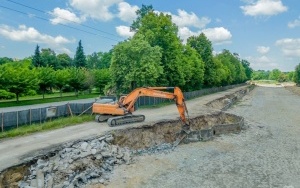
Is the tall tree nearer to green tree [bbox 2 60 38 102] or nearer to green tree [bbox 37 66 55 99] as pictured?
green tree [bbox 37 66 55 99]

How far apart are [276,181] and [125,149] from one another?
9.70 m

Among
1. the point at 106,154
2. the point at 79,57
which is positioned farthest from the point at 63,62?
the point at 106,154

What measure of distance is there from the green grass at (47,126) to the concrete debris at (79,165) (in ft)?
15.1

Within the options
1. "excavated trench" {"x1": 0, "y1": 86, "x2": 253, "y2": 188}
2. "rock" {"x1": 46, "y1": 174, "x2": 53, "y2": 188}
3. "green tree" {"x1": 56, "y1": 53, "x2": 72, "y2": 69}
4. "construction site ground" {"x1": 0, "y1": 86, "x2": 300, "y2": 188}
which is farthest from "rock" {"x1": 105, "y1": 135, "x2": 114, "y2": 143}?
"green tree" {"x1": 56, "y1": 53, "x2": 72, "y2": 69}

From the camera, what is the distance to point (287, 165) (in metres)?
20.5

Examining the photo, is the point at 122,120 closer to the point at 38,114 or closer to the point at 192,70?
the point at 38,114

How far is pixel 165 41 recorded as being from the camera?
4488 cm

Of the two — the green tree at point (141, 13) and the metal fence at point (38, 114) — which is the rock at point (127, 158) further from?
the green tree at point (141, 13)

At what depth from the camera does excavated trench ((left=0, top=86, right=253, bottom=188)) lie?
15.4m

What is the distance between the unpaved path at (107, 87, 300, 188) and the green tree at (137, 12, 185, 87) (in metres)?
17.7

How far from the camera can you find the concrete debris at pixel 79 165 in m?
15.4

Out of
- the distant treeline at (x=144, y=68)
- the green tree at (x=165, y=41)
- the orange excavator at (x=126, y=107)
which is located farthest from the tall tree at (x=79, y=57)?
the orange excavator at (x=126, y=107)

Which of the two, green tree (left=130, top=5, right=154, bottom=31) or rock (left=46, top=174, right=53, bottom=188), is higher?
green tree (left=130, top=5, right=154, bottom=31)

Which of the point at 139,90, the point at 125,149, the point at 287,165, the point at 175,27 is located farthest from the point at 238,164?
the point at 175,27
